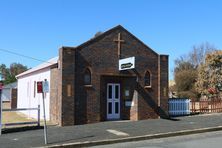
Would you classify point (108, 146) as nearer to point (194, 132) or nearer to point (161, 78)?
point (194, 132)

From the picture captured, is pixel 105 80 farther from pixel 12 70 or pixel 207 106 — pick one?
pixel 12 70

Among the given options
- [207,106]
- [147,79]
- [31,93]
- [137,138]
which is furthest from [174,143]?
[31,93]

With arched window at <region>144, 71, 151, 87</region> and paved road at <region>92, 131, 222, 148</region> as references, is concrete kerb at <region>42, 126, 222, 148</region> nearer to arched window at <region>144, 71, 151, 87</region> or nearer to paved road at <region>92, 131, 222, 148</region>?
paved road at <region>92, 131, 222, 148</region>

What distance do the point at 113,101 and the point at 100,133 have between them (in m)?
6.06

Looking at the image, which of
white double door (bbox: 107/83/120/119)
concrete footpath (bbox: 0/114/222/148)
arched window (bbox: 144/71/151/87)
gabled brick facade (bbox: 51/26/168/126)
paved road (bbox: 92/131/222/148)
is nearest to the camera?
paved road (bbox: 92/131/222/148)

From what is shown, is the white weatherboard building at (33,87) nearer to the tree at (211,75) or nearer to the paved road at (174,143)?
the paved road at (174,143)

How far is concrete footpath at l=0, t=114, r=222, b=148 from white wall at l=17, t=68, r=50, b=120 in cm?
568

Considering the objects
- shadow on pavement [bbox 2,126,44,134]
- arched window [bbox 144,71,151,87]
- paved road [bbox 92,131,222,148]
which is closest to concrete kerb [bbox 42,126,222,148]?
paved road [bbox 92,131,222,148]

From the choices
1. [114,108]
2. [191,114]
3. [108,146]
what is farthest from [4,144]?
[191,114]

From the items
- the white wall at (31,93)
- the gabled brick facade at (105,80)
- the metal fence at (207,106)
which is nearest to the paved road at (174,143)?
the gabled brick facade at (105,80)

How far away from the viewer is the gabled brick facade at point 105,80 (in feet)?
69.7

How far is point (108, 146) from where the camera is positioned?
15000 mm

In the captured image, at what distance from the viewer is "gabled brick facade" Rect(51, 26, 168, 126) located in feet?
69.7

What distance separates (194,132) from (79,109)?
6.76 metres
